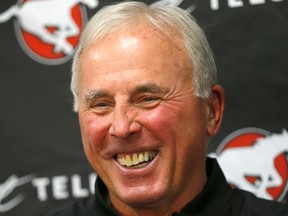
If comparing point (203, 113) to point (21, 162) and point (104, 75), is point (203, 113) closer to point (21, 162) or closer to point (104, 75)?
point (104, 75)

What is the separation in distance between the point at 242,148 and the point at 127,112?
0.71 meters

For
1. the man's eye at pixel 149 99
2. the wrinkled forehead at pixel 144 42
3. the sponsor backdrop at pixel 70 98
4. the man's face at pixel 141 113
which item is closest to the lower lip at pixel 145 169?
the man's face at pixel 141 113

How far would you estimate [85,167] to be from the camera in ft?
6.29

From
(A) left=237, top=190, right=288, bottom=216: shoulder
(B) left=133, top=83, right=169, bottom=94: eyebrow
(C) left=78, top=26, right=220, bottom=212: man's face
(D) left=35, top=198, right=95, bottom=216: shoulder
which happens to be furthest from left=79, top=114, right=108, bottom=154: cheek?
(A) left=237, top=190, right=288, bottom=216: shoulder

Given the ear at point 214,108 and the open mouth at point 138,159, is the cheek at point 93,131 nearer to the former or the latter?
the open mouth at point 138,159

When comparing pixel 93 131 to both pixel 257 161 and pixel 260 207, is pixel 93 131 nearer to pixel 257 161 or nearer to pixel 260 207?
pixel 260 207

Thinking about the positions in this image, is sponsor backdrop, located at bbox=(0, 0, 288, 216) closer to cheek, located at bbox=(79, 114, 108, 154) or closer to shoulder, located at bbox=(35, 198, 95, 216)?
shoulder, located at bbox=(35, 198, 95, 216)

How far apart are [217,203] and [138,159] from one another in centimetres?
23

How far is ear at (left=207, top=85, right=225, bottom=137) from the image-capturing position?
1397mm

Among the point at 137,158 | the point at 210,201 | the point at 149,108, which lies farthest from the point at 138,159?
the point at 210,201

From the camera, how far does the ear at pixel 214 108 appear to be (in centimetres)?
140

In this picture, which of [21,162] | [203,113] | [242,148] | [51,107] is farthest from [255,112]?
[21,162]

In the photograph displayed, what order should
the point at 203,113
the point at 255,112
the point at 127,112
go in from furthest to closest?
the point at 255,112 → the point at 203,113 → the point at 127,112

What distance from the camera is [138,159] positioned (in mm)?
1281
